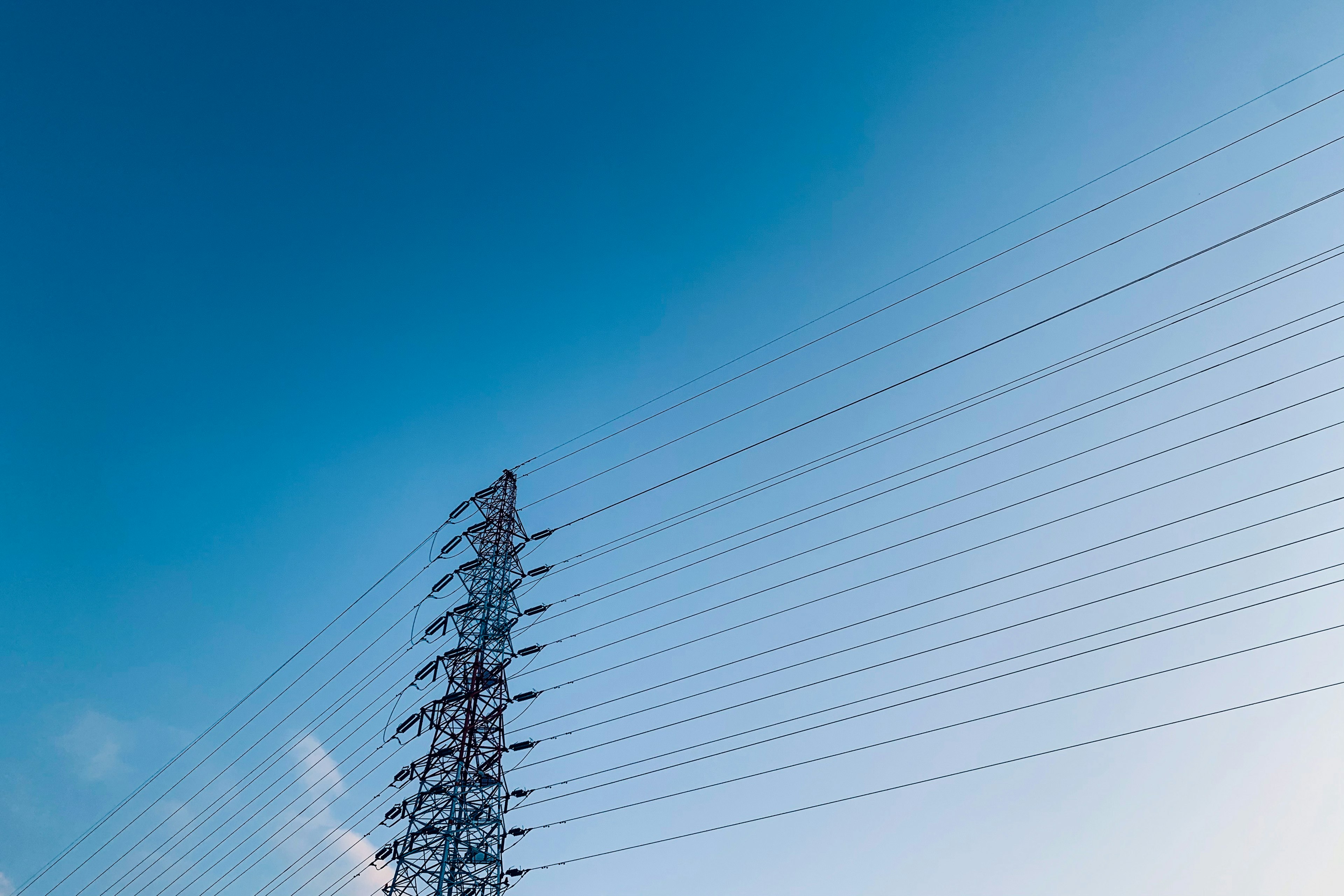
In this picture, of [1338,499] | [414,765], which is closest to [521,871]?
[414,765]

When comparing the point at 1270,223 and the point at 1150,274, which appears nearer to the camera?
the point at 1270,223

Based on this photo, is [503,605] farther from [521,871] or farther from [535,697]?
[521,871]

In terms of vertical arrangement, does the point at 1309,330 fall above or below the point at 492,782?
above

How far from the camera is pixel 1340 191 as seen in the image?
49.3ft

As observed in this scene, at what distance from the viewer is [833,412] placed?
22.1 m

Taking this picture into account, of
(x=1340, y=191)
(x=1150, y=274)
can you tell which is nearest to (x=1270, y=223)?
(x=1340, y=191)

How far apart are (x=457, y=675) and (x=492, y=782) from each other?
3328 mm

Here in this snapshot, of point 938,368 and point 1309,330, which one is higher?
point 938,368

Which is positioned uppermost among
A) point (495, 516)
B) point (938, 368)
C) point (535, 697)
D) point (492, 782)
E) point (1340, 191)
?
point (495, 516)

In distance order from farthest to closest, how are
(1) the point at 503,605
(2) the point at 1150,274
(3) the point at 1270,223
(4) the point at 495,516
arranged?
1. (4) the point at 495,516
2. (1) the point at 503,605
3. (2) the point at 1150,274
4. (3) the point at 1270,223

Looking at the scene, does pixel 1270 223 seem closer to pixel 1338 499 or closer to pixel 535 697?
pixel 1338 499

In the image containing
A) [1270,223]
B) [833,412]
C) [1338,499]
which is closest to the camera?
[1338,499]

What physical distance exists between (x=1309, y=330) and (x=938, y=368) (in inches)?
307

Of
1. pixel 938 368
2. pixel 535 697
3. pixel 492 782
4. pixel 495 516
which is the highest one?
pixel 495 516
